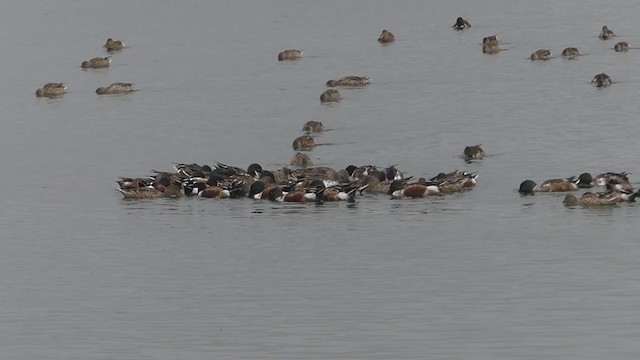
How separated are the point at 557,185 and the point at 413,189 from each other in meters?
2.47

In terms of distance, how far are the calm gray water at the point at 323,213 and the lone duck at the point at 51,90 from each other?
0.45 meters

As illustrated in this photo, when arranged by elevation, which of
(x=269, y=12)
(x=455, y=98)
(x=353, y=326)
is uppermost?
(x=269, y=12)

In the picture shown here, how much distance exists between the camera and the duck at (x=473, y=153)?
3075cm

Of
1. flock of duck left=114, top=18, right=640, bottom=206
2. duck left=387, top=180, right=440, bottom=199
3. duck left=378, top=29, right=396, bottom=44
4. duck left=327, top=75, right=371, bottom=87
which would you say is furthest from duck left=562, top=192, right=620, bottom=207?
duck left=378, top=29, right=396, bottom=44

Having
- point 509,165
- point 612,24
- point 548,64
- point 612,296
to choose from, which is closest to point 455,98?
point 548,64

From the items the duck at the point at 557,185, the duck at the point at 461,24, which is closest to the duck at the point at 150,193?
the duck at the point at 557,185

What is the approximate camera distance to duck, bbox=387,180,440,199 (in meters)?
27.3

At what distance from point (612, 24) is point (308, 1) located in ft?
48.2

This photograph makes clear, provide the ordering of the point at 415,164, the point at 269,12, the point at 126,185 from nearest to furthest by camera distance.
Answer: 1. the point at 126,185
2. the point at 415,164
3. the point at 269,12

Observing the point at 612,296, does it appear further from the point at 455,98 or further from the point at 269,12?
the point at 269,12

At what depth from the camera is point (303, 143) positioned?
32.9 m

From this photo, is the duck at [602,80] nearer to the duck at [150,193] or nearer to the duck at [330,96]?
the duck at [330,96]

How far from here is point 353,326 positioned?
1866 cm

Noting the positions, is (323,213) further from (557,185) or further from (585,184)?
→ (585,184)
